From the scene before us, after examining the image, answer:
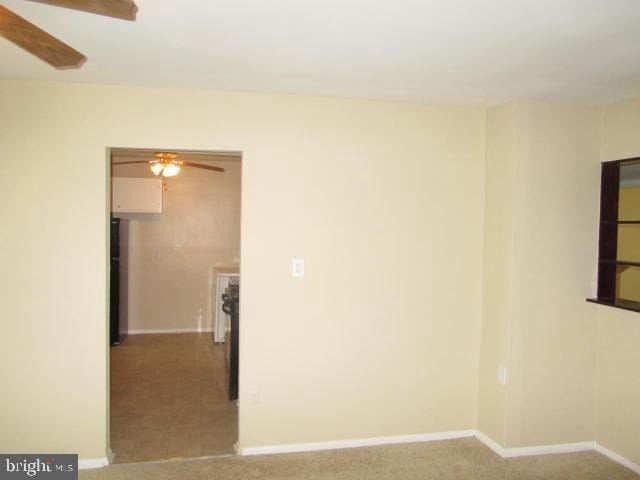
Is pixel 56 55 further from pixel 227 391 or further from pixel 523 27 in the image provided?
pixel 227 391

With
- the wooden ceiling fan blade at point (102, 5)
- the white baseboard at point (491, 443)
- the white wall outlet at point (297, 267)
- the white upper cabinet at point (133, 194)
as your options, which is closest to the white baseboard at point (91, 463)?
the white wall outlet at point (297, 267)

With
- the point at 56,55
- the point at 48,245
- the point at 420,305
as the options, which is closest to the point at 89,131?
the point at 48,245

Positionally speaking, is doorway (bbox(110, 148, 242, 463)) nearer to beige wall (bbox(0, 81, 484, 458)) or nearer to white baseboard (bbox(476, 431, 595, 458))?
beige wall (bbox(0, 81, 484, 458))

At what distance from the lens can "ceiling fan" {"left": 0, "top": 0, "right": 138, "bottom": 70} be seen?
138cm

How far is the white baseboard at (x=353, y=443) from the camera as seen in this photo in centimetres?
314

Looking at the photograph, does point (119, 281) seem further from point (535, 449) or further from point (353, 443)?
point (535, 449)

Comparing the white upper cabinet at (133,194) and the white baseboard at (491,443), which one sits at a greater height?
the white upper cabinet at (133,194)

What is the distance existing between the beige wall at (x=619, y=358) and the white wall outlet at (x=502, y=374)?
68 centimetres

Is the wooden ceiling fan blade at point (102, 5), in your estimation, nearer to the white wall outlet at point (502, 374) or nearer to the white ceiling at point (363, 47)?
the white ceiling at point (363, 47)

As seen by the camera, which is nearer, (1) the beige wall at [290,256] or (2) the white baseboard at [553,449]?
(1) the beige wall at [290,256]

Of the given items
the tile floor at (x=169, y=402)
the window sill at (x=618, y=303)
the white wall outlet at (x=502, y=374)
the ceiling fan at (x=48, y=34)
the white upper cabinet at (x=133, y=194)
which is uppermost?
the ceiling fan at (x=48, y=34)

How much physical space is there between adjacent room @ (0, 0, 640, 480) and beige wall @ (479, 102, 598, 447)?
0.01 metres
